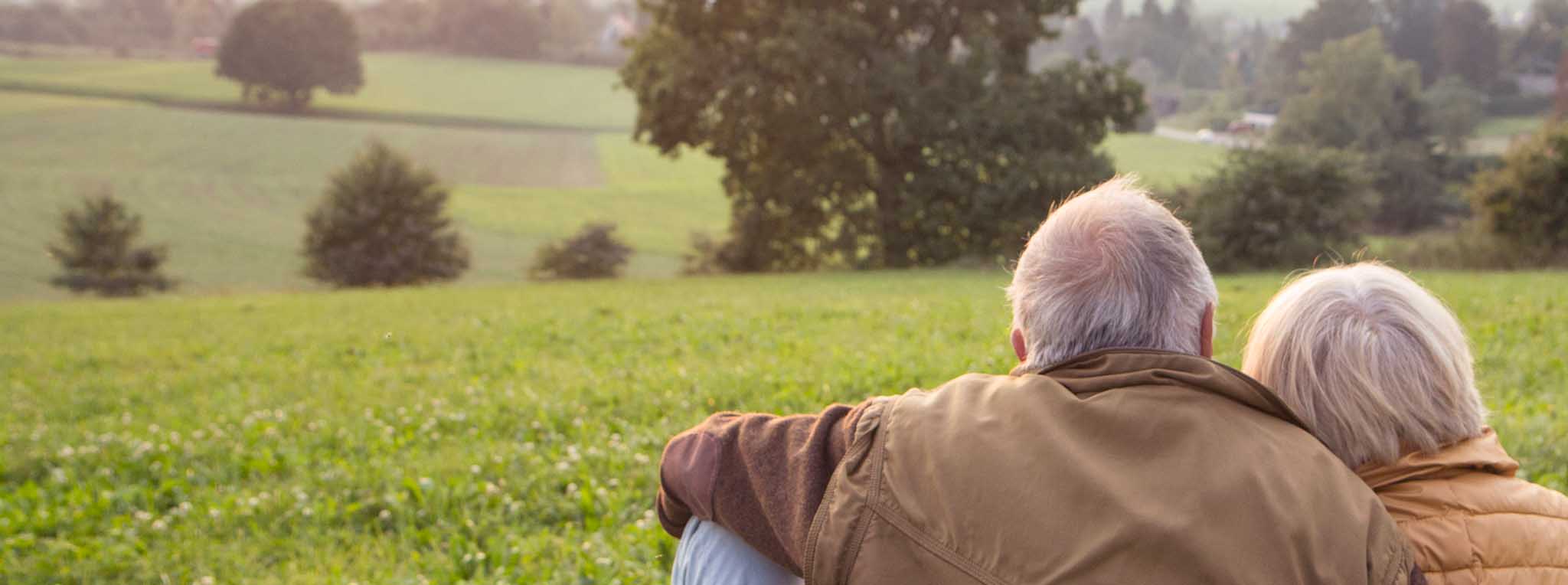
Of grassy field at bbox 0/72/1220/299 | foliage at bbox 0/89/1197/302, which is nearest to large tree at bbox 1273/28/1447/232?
grassy field at bbox 0/72/1220/299

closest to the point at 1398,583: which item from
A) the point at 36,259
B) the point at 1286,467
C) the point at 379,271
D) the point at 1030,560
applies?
the point at 1286,467

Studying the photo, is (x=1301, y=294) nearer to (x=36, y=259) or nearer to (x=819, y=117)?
(x=819, y=117)

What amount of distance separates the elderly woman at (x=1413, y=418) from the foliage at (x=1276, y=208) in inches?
1054

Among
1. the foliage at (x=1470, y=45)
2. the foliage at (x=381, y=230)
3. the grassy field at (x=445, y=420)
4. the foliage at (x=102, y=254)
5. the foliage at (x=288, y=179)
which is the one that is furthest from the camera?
the foliage at (x=1470, y=45)

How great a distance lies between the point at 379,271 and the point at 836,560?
3951 cm

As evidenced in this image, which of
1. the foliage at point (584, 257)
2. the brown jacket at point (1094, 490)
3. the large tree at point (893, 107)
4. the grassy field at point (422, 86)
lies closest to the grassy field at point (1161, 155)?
the large tree at point (893, 107)

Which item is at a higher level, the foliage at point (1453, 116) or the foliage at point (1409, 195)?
the foliage at point (1453, 116)

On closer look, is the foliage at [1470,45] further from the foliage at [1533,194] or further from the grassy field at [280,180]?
the foliage at [1533,194]

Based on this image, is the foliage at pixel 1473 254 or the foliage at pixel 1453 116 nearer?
the foliage at pixel 1473 254

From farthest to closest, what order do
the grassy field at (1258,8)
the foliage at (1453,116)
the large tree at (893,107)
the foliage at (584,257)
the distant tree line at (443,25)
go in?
1. the distant tree line at (443,25)
2. the grassy field at (1258,8)
3. the foliage at (1453,116)
4. the foliage at (584,257)
5. the large tree at (893,107)

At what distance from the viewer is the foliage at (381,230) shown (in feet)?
130

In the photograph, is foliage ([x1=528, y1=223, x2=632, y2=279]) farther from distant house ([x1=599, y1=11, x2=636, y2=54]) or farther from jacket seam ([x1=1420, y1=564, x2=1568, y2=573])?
distant house ([x1=599, y1=11, x2=636, y2=54])

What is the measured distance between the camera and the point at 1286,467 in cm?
241

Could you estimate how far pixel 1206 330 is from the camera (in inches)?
106
